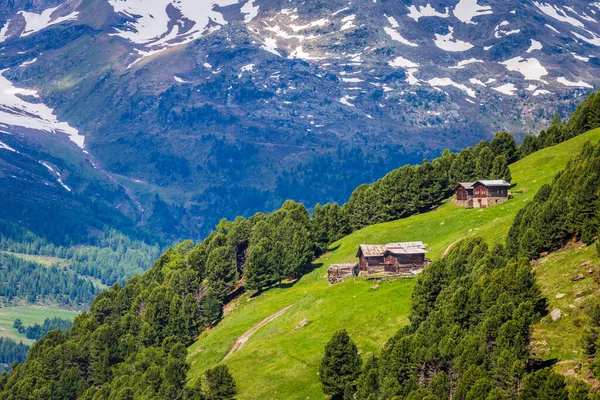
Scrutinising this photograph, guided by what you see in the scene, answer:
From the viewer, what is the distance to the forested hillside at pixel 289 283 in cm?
8450

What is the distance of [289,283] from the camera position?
166875mm

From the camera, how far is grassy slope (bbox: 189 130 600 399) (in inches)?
4350

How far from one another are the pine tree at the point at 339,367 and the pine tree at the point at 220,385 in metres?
13.5

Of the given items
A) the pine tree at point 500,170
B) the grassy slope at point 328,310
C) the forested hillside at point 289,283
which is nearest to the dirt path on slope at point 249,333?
the grassy slope at point 328,310

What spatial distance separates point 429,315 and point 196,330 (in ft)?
235

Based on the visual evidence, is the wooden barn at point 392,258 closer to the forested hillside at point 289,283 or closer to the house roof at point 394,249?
the house roof at point 394,249

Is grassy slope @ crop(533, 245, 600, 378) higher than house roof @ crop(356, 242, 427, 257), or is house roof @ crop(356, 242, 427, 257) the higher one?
grassy slope @ crop(533, 245, 600, 378)

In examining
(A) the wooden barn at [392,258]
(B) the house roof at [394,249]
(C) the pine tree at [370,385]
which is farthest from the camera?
(B) the house roof at [394,249]

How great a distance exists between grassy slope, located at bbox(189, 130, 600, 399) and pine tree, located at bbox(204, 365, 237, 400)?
8.16 feet

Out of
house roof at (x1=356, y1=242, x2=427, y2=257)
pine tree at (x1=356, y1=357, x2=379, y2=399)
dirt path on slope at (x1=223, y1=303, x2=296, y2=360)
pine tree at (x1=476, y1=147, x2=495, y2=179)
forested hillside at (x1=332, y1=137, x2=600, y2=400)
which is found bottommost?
dirt path on slope at (x1=223, y1=303, x2=296, y2=360)

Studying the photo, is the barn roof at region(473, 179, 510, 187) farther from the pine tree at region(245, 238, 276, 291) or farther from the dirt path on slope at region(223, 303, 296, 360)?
the dirt path on slope at region(223, 303, 296, 360)

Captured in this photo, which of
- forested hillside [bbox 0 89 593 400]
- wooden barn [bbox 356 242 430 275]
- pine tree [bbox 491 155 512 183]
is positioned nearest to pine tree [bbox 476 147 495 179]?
forested hillside [bbox 0 89 593 400]

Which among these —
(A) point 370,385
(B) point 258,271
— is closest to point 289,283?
(B) point 258,271

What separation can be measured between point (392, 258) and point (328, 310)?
2289 cm
